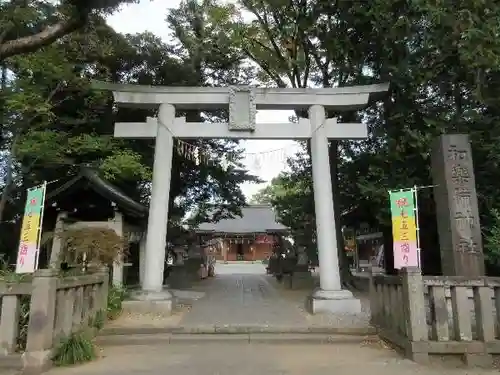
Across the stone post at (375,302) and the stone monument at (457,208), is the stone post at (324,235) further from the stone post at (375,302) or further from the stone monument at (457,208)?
the stone monument at (457,208)

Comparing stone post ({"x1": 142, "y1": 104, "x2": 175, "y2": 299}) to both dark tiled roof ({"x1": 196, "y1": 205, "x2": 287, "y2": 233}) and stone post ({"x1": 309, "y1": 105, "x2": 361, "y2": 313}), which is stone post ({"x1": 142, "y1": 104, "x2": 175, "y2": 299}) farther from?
dark tiled roof ({"x1": 196, "y1": 205, "x2": 287, "y2": 233})

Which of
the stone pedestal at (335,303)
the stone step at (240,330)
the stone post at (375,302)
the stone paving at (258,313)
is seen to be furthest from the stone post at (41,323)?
the stone pedestal at (335,303)

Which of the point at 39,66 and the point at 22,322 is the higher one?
the point at 39,66

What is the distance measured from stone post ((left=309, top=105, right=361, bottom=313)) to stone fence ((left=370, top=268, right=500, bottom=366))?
2.85m

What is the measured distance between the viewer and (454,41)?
32.0 feet

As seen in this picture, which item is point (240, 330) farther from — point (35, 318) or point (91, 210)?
point (91, 210)

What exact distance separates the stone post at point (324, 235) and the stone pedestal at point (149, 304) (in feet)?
10.6

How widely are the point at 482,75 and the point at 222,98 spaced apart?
636 cm

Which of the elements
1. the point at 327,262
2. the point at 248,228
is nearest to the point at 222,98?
the point at 327,262

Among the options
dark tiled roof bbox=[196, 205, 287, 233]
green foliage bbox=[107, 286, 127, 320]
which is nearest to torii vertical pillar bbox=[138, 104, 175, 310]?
green foliage bbox=[107, 286, 127, 320]

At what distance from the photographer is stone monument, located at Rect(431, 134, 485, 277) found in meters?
7.61

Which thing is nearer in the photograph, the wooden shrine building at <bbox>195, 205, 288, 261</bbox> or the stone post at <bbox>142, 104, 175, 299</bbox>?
the stone post at <bbox>142, 104, 175, 299</bbox>

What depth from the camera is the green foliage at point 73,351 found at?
18.2 feet

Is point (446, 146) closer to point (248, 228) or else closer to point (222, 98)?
point (222, 98)
